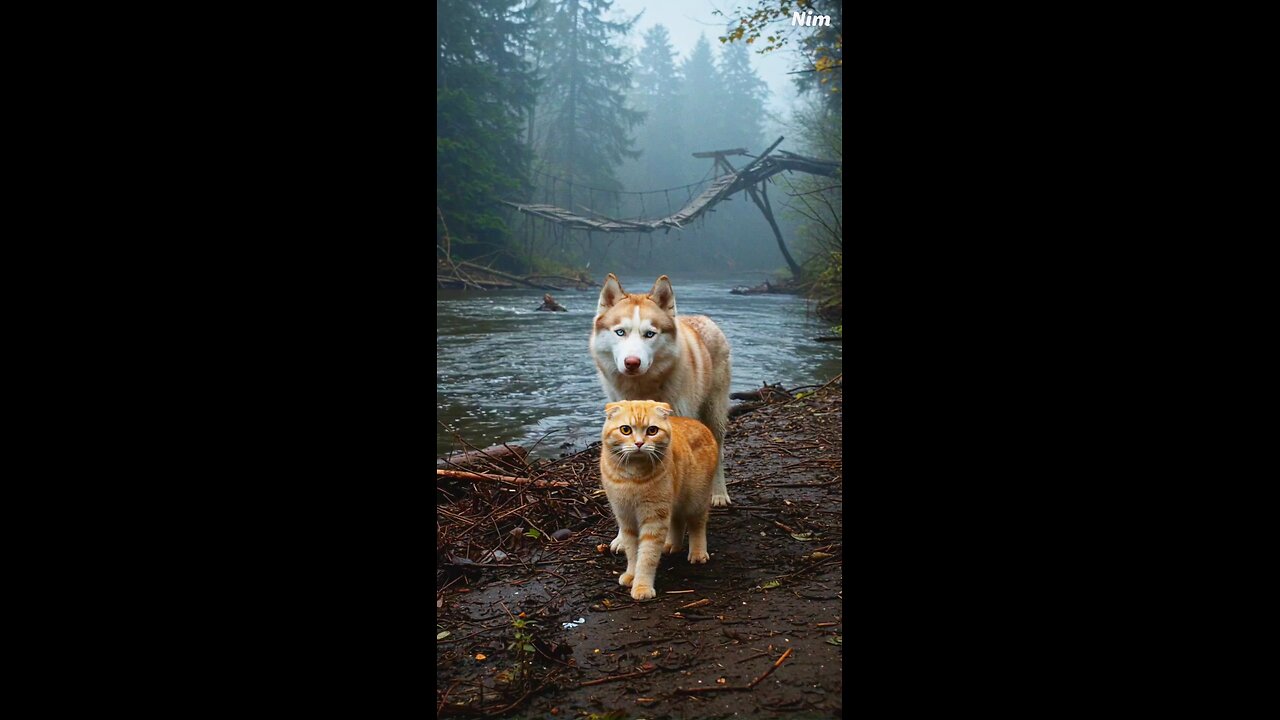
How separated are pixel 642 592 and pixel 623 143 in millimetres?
2150

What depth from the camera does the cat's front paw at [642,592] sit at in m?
2.25

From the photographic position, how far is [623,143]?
11.2 feet

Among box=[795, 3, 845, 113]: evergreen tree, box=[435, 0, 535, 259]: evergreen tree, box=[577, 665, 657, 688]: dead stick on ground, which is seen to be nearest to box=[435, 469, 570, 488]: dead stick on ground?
box=[435, 0, 535, 259]: evergreen tree

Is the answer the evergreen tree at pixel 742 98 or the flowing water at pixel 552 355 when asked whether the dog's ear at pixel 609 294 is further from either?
the evergreen tree at pixel 742 98

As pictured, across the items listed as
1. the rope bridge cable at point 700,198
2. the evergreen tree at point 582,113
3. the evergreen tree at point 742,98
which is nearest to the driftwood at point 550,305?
the rope bridge cable at point 700,198

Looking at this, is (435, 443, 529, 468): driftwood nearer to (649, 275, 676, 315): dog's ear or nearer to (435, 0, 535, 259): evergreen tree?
(435, 0, 535, 259): evergreen tree

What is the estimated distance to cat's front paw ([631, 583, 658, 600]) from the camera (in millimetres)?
2251

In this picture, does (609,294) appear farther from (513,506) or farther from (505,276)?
(513,506)

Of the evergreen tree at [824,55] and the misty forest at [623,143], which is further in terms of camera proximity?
the misty forest at [623,143]

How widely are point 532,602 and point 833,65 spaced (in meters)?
2.18

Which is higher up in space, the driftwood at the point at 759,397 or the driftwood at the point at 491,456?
the driftwood at the point at 759,397
